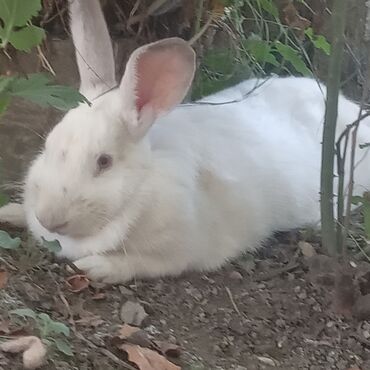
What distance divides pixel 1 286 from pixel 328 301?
0.63 meters

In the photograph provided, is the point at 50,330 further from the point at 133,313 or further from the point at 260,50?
the point at 260,50

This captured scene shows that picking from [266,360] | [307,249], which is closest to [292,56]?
[307,249]

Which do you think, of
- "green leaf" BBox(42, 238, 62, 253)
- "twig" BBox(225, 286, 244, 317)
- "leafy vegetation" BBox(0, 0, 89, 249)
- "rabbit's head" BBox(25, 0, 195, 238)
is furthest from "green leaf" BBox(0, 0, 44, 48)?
"twig" BBox(225, 286, 244, 317)

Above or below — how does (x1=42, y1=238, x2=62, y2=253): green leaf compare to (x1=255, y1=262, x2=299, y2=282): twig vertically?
above

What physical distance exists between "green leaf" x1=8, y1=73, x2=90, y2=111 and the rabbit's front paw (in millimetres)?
443

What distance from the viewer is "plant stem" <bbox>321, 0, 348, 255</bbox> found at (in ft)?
5.31

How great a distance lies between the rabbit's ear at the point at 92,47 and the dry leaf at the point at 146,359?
57 cm

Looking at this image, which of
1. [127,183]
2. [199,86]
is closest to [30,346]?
[127,183]

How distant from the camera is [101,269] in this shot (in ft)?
5.83

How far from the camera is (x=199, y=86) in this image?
2.29 metres

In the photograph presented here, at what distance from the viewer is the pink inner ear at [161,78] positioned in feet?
5.68

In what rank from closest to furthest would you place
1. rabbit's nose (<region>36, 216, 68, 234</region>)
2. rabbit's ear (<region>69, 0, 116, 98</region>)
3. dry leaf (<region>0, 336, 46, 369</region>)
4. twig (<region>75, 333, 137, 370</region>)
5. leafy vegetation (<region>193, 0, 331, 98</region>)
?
1. dry leaf (<region>0, 336, 46, 369</region>)
2. twig (<region>75, 333, 137, 370</region>)
3. rabbit's nose (<region>36, 216, 68, 234</region>)
4. rabbit's ear (<region>69, 0, 116, 98</region>)
5. leafy vegetation (<region>193, 0, 331, 98</region>)

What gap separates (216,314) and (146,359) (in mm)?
290

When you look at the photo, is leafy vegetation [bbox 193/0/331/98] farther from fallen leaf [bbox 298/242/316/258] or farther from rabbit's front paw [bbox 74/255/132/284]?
rabbit's front paw [bbox 74/255/132/284]
